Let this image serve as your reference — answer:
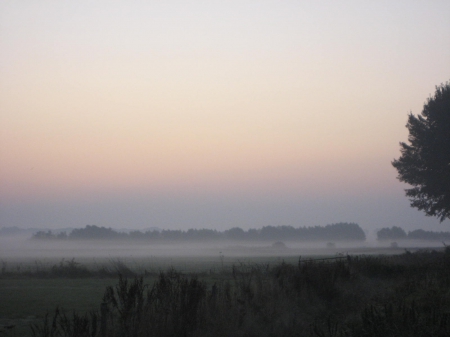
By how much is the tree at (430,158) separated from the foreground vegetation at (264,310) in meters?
27.1

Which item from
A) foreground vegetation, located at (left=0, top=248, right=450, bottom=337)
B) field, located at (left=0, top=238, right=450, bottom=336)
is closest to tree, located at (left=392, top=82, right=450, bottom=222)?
field, located at (left=0, top=238, right=450, bottom=336)

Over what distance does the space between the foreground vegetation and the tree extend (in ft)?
88.9

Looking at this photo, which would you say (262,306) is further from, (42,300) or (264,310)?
(42,300)

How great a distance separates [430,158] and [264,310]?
3458 centimetres

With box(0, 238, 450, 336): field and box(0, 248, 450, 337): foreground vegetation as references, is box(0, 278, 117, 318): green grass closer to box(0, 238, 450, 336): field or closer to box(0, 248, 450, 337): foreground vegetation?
box(0, 238, 450, 336): field

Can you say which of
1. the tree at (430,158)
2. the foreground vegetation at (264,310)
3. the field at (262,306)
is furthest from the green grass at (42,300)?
the tree at (430,158)

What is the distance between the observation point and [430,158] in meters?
42.3

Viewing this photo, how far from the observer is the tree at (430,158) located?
4184cm

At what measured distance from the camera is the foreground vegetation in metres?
8.72

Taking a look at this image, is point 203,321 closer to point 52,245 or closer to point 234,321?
point 234,321

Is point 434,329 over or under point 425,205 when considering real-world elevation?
under

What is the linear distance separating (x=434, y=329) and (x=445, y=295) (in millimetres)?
5309

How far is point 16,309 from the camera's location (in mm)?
16734

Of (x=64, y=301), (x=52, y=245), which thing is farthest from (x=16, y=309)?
(x=52, y=245)
